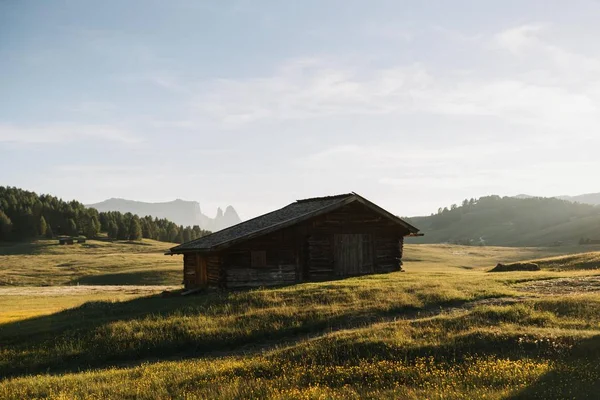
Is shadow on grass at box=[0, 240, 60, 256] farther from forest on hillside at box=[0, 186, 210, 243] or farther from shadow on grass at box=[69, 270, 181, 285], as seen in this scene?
shadow on grass at box=[69, 270, 181, 285]

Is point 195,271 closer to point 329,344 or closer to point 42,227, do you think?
point 329,344

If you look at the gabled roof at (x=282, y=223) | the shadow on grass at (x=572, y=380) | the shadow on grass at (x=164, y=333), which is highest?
the gabled roof at (x=282, y=223)

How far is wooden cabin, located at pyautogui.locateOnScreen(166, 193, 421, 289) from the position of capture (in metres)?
31.6

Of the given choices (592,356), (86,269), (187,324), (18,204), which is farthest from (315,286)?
(18,204)

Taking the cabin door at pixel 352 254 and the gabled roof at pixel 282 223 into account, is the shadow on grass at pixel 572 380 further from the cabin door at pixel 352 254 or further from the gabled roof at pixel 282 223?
the cabin door at pixel 352 254

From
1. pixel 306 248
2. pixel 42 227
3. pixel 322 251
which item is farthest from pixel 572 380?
pixel 42 227

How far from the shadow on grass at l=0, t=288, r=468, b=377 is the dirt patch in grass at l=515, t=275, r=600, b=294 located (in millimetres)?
5315

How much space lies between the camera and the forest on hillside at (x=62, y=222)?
132 m

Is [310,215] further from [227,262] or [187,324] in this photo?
[187,324]

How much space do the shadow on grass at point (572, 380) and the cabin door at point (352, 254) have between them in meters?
21.5

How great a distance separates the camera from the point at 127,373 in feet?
51.9

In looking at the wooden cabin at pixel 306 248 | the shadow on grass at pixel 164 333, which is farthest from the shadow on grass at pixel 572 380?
the wooden cabin at pixel 306 248

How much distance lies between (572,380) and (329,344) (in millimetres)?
7207

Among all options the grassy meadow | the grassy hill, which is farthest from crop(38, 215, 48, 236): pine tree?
the grassy meadow
